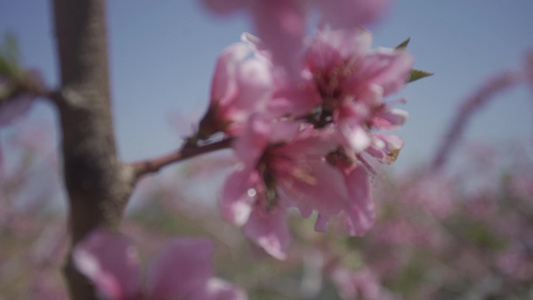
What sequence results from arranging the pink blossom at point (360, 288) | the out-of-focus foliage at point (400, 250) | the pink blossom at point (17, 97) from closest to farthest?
1. the pink blossom at point (17, 97)
2. the pink blossom at point (360, 288)
3. the out-of-focus foliage at point (400, 250)

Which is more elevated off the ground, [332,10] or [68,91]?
[332,10]

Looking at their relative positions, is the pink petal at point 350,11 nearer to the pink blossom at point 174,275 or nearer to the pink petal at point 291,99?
the pink petal at point 291,99

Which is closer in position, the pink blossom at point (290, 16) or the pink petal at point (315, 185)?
the pink blossom at point (290, 16)

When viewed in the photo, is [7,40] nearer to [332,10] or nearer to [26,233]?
[332,10]

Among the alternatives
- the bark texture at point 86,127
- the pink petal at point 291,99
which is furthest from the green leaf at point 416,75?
the bark texture at point 86,127

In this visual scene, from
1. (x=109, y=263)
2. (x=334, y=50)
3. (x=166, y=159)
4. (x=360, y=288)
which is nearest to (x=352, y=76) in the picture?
(x=334, y=50)

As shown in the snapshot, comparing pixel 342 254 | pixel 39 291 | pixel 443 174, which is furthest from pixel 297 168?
pixel 443 174

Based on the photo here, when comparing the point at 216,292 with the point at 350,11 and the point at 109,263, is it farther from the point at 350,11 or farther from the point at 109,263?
the point at 350,11

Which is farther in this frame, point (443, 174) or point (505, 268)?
point (443, 174)
